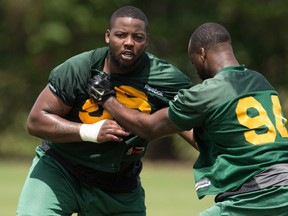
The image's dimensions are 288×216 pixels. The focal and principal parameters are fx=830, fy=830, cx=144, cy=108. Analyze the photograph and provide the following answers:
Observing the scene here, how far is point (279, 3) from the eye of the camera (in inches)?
1044

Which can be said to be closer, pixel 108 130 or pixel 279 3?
pixel 108 130

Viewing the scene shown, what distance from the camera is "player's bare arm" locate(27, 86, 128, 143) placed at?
6633 millimetres

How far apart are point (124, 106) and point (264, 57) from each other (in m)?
22.1

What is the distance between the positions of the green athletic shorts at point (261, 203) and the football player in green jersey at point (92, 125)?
1288mm

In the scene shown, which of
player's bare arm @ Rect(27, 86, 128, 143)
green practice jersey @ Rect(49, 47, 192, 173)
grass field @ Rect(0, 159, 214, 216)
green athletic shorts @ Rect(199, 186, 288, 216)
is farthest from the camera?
grass field @ Rect(0, 159, 214, 216)

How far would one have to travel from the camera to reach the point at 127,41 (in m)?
6.74

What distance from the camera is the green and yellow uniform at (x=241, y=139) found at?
5.70 metres

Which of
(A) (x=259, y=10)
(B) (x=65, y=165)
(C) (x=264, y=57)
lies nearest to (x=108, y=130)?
(B) (x=65, y=165)

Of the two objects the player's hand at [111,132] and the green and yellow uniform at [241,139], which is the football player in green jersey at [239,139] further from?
the player's hand at [111,132]

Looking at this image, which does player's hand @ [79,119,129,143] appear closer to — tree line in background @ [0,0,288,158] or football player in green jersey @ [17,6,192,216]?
football player in green jersey @ [17,6,192,216]

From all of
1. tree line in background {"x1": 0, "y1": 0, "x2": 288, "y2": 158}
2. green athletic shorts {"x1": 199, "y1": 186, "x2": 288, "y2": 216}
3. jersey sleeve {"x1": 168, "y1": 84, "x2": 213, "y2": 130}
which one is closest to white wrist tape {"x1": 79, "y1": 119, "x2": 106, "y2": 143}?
jersey sleeve {"x1": 168, "y1": 84, "x2": 213, "y2": 130}

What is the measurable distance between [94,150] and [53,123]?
17.5 inches

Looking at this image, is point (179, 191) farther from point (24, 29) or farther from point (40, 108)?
point (24, 29)

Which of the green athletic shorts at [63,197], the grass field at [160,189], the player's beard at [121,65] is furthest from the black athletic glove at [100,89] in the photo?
the grass field at [160,189]
